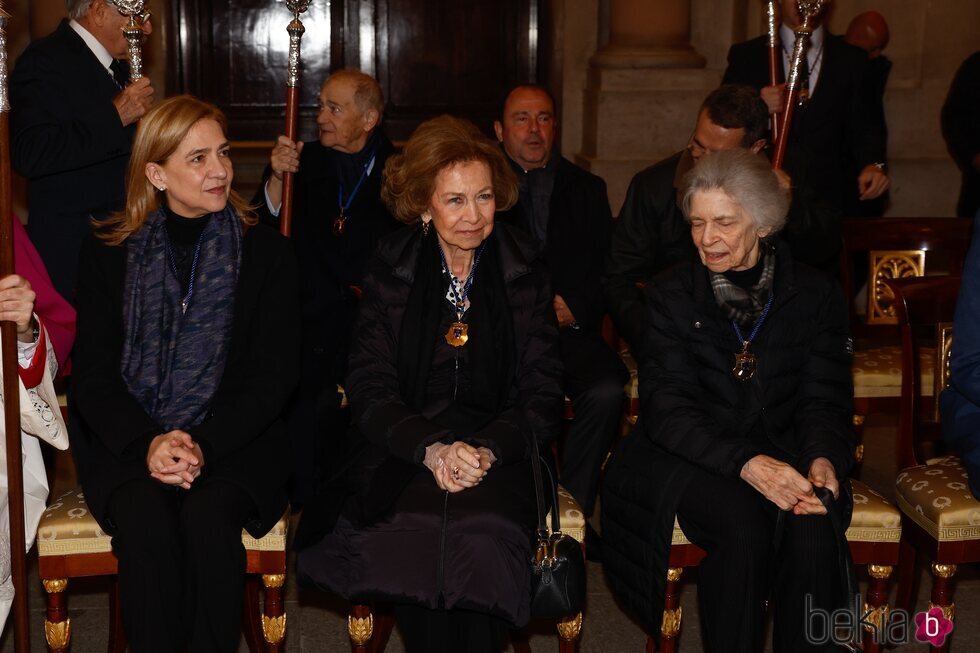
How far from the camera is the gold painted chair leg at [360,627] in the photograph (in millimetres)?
3402

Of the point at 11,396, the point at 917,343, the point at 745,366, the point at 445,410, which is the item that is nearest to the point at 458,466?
the point at 445,410

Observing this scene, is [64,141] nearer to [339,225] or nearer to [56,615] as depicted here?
[339,225]

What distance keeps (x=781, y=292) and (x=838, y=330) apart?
209 mm

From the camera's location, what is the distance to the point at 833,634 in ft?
10.5

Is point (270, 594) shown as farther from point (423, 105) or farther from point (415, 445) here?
point (423, 105)

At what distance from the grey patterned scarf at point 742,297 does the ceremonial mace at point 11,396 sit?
1925 millimetres

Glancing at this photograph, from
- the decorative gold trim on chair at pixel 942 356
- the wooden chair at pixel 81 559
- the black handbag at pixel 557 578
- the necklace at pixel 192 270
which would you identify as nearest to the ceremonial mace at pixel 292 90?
the necklace at pixel 192 270

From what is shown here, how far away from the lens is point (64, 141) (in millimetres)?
4340

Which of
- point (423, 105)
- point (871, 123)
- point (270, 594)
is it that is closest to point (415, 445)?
point (270, 594)

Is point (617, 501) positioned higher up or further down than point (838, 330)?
further down

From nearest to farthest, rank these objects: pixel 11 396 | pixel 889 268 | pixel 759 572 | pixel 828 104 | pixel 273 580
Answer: pixel 11 396
pixel 759 572
pixel 273 580
pixel 889 268
pixel 828 104

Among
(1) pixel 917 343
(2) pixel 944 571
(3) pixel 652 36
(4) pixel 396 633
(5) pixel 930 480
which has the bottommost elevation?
(4) pixel 396 633

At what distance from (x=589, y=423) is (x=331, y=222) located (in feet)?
4.57

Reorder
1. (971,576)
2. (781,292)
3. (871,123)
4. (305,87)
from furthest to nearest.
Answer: (305,87), (871,123), (971,576), (781,292)
